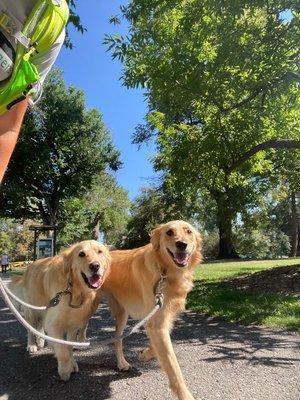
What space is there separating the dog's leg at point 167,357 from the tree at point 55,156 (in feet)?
80.6

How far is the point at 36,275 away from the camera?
15.7ft

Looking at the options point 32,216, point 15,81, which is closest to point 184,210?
point 32,216

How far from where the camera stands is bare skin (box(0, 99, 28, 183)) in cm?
144

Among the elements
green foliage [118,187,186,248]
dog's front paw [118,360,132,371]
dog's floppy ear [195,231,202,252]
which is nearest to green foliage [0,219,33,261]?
green foliage [118,187,186,248]

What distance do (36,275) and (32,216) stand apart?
26258 mm

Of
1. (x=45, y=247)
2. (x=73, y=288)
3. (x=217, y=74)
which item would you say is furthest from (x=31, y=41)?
(x=45, y=247)

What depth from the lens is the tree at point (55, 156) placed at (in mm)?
26875

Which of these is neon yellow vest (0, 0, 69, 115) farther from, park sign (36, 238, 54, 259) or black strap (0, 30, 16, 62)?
park sign (36, 238, 54, 259)

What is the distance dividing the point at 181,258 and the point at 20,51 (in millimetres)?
2659

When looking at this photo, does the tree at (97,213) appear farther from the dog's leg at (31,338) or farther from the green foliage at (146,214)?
the dog's leg at (31,338)

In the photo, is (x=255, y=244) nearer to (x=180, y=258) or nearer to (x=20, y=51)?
(x=180, y=258)

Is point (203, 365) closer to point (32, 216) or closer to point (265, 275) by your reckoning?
point (265, 275)

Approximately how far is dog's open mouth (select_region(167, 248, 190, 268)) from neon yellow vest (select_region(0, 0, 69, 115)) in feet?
8.32

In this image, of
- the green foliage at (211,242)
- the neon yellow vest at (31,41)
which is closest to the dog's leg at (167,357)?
the neon yellow vest at (31,41)
